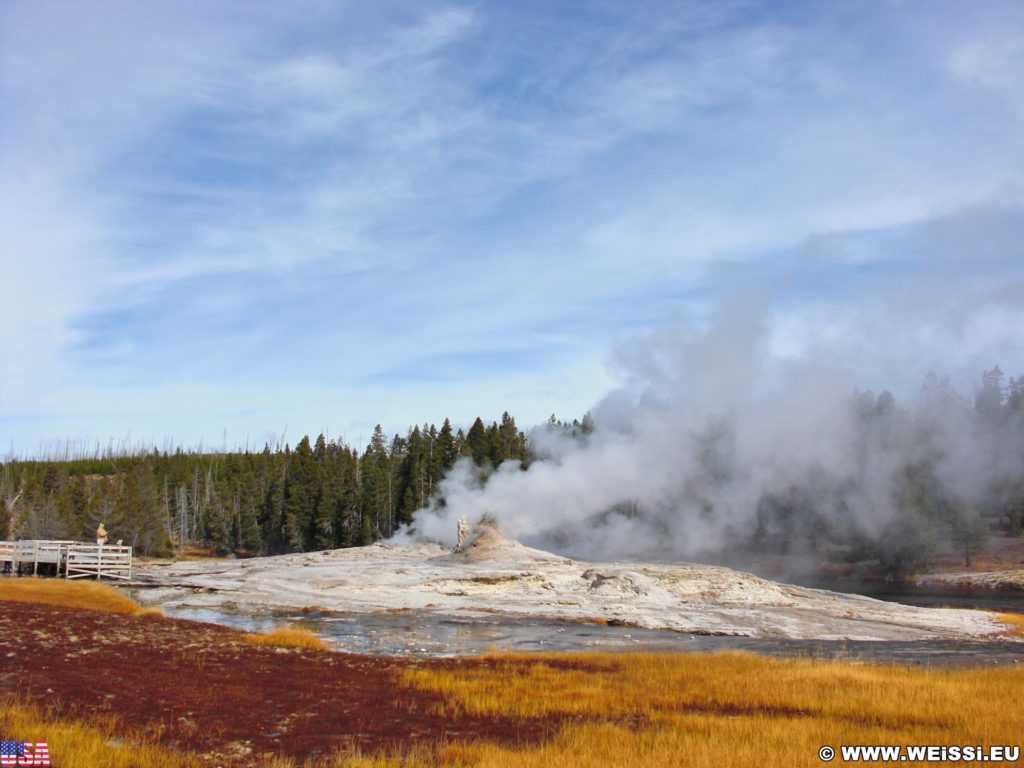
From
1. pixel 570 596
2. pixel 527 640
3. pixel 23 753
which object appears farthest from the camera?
pixel 570 596

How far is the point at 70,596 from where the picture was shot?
4025cm

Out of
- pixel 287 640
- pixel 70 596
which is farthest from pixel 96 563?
pixel 287 640

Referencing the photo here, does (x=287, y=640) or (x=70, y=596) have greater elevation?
(x=287, y=640)

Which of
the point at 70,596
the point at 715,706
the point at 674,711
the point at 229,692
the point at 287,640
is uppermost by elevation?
the point at 229,692

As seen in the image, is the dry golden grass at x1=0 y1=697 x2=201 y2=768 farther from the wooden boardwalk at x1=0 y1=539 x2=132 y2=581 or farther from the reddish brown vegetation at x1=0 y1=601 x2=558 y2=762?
the wooden boardwalk at x1=0 y1=539 x2=132 y2=581

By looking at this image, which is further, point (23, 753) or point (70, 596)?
point (70, 596)

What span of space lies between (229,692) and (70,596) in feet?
84.9

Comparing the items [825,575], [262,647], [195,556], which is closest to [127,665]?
[262,647]

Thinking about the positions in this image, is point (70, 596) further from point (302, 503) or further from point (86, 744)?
point (302, 503)

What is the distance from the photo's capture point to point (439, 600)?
4506cm

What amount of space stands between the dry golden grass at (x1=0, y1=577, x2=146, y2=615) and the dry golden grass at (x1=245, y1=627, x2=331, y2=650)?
1058 cm

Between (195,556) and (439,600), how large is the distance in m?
73.0

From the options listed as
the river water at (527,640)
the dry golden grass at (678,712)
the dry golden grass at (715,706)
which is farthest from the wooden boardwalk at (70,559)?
the dry golden grass at (715,706)

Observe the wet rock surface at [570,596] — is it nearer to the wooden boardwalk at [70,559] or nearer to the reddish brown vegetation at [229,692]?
the wooden boardwalk at [70,559]
